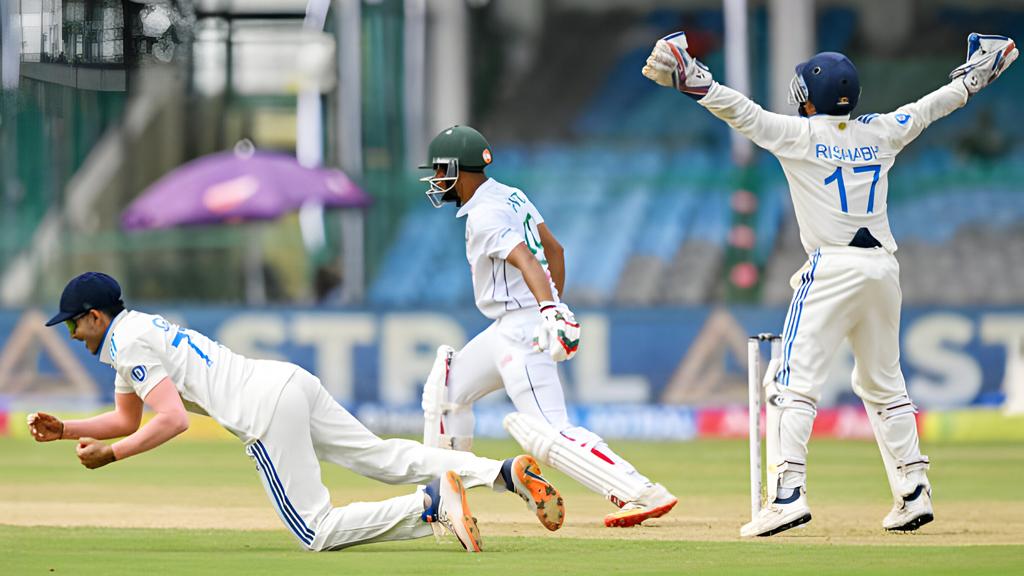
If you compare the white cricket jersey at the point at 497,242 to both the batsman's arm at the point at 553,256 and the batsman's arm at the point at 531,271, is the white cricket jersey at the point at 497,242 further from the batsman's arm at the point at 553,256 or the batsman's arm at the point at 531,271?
the batsman's arm at the point at 553,256

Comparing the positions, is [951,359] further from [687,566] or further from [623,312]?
[687,566]

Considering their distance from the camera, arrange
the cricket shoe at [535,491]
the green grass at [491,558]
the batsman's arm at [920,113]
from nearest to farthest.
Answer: the green grass at [491,558]
the cricket shoe at [535,491]
the batsman's arm at [920,113]

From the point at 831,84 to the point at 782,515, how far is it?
196 centimetres

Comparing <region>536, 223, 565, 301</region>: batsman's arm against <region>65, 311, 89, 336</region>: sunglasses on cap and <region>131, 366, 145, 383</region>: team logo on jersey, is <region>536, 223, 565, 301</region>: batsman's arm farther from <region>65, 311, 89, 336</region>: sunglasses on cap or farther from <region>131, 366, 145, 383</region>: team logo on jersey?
<region>65, 311, 89, 336</region>: sunglasses on cap

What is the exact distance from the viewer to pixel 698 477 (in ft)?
38.7

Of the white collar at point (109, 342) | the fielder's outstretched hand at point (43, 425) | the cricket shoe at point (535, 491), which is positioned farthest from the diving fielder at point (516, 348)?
the fielder's outstretched hand at point (43, 425)

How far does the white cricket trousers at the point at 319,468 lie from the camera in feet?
22.6

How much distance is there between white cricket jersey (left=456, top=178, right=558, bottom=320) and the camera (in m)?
8.02

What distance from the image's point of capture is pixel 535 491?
23.1 ft

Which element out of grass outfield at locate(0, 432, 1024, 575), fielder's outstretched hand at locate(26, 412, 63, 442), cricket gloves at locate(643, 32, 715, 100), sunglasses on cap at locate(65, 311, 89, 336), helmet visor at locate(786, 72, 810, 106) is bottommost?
grass outfield at locate(0, 432, 1024, 575)

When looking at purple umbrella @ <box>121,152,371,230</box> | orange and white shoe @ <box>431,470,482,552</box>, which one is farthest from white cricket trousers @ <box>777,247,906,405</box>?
purple umbrella @ <box>121,152,371,230</box>

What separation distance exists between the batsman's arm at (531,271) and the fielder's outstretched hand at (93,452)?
1997 mm

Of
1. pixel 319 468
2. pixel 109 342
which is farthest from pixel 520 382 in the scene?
pixel 109 342

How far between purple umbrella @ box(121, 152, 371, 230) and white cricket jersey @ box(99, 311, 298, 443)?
38.5 ft
